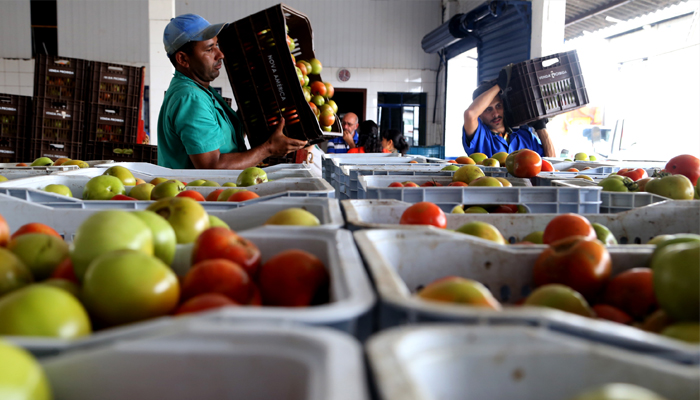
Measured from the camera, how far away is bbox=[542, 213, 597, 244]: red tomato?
1.19 metres

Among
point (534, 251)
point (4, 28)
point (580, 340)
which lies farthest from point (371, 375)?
point (4, 28)

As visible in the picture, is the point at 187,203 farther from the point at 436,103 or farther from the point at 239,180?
the point at 436,103

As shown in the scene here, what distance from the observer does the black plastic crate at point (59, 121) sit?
6637mm

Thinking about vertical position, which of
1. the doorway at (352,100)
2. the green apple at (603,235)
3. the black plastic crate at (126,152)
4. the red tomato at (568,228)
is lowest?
the green apple at (603,235)

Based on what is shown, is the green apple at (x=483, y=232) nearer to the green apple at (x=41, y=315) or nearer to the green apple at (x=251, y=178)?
the green apple at (x=41, y=315)

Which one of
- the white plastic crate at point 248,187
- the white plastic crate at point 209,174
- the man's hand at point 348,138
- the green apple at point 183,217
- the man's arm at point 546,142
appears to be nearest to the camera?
the green apple at point 183,217

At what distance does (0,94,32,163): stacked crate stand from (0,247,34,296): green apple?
7496 mm

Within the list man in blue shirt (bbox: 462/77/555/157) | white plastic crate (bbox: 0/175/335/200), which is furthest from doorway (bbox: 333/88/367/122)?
white plastic crate (bbox: 0/175/335/200)

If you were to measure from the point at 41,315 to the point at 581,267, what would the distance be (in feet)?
2.83

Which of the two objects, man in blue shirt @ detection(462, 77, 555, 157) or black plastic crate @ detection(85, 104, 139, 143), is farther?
black plastic crate @ detection(85, 104, 139, 143)

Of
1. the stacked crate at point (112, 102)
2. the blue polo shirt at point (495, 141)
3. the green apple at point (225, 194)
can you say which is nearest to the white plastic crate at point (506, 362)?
the green apple at point (225, 194)

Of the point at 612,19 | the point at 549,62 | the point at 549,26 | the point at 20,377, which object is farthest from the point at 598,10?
the point at 20,377

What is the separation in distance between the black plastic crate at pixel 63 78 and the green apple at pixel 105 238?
22.3 ft

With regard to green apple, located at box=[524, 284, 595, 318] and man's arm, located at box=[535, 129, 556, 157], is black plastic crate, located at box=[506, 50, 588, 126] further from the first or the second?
green apple, located at box=[524, 284, 595, 318]
